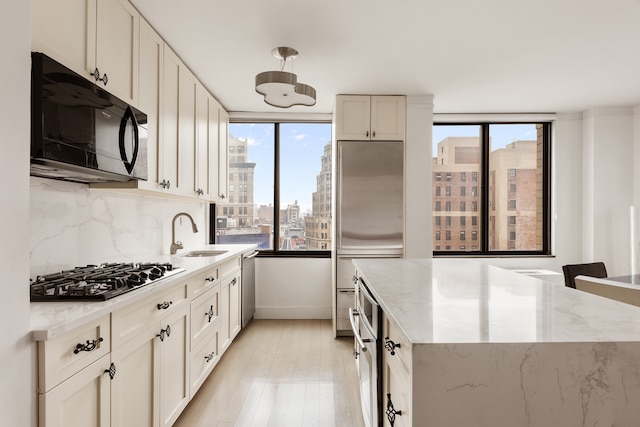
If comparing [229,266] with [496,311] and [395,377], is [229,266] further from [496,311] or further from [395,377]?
[496,311]

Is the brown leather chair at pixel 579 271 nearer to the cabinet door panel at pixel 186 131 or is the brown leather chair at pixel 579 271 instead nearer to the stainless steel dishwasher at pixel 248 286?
the stainless steel dishwasher at pixel 248 286

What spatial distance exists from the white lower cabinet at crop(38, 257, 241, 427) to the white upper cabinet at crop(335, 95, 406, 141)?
2.05 meters

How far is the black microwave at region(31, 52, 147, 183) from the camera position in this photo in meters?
1.29

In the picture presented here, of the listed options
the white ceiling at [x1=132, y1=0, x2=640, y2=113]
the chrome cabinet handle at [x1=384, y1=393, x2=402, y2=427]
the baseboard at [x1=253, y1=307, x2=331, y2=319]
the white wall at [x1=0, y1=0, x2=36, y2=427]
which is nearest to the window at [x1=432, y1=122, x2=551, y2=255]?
the white ceiling at [x1=132, y1=0, x2=640, y2=113]

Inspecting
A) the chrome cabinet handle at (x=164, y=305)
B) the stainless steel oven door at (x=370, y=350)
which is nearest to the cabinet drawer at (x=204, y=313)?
the chrome cabinet handle at (x=164, y=305)

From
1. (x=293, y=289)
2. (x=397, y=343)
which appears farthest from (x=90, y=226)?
(x=293, y=289)

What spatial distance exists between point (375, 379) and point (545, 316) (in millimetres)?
754

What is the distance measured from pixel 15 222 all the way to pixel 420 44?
2.70 m

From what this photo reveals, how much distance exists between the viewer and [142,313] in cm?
163

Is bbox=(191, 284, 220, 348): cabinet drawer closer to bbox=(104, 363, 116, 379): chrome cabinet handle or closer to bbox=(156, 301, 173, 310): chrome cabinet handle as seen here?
bbox=(156, 301, 173, 310): chrome cabinet handle

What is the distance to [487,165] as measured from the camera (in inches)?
187

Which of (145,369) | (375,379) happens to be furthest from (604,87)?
(145,369)

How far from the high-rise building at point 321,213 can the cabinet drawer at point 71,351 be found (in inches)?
133

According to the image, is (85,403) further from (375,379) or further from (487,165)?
(487,165)
